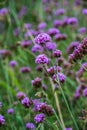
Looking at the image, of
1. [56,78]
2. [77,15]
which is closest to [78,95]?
[56,78]

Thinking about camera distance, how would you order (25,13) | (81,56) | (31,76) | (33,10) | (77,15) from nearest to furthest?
(81,56)
(31,76)
(77,15)
(25,13)
(33,10)

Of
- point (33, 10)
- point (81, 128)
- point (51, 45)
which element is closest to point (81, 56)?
point (51, 45)

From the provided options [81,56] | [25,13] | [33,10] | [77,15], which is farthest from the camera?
[33,10]

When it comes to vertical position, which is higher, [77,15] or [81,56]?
[81,56]

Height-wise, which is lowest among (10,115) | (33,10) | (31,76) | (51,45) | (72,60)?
(33,10)

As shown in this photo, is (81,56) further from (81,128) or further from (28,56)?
(28,56)

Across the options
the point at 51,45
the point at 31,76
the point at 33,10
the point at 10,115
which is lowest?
the point at 33,10

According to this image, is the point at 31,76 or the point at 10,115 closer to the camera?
the point at 10,115

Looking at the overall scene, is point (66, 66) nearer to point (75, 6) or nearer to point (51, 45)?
point (51, 45)

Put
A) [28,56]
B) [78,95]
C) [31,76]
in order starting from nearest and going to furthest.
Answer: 1. [78,95]
2. [31,76]
3. [28,56]
